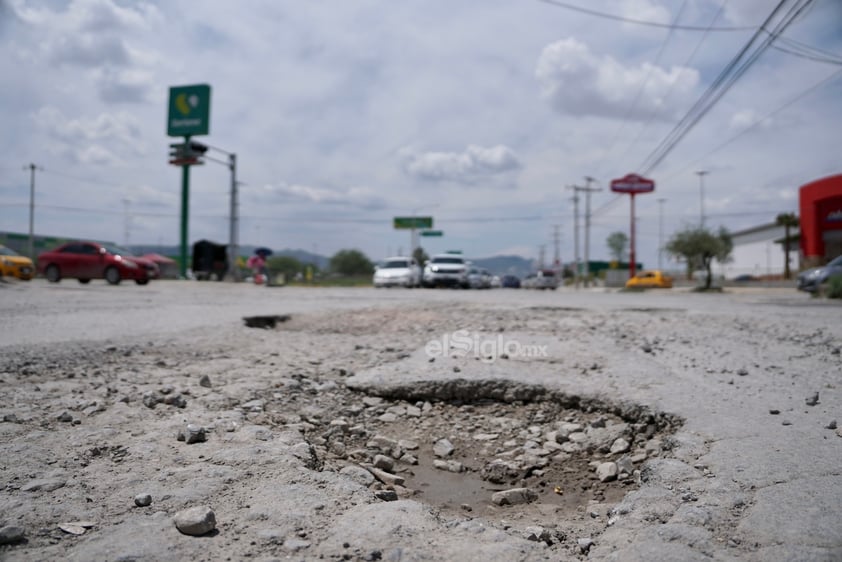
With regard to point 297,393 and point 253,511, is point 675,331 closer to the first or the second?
point 297,393

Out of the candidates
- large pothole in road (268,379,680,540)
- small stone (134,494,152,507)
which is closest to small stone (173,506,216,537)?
small stone (134,494,152,507)

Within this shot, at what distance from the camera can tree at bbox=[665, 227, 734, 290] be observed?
34.9 metres

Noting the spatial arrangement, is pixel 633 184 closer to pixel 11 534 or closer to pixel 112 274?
pixel 112 274

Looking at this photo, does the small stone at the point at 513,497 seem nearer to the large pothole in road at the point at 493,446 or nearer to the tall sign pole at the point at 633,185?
the large pothole in road at the point at 493,446

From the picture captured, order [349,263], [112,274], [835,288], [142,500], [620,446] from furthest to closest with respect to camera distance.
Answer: [349,263], [112,274], [835,288], [620,446], [142,500]

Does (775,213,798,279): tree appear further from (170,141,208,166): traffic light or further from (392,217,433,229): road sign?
(392,217,433,229): road sign

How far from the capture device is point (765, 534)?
85.0 inches

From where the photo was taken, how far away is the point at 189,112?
3734 cm

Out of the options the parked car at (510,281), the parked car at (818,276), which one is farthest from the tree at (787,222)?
the parked car at (818,276)

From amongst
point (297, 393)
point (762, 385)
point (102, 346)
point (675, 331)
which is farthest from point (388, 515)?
point (675, 331)

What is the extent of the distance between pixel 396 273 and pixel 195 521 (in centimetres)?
2550

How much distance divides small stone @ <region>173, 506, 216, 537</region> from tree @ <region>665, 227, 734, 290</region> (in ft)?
119

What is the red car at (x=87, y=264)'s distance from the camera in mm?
18969

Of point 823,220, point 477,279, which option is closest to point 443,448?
point 477,279
